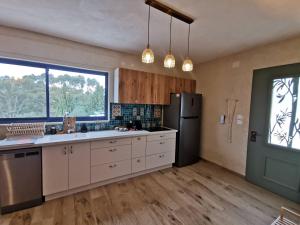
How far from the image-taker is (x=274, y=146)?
8.46ft

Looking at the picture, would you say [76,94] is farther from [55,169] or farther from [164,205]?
[164,205]

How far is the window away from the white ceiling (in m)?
0.62

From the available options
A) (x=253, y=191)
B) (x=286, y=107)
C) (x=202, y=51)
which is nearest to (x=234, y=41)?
(x=202, y=51)

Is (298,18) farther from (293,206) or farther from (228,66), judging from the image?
(293,206)

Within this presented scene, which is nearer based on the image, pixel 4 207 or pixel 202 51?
pixel 4 207

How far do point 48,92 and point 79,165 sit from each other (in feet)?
4.76

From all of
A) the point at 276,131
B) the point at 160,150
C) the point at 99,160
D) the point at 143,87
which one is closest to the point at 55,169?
the point at 99,160

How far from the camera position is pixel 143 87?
3.30m

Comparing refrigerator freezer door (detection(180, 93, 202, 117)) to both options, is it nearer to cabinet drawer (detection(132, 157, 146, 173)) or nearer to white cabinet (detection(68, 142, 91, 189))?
cabinet drawer (detection(132, 157, 146, 173))

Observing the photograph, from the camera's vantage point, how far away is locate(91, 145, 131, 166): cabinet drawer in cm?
252

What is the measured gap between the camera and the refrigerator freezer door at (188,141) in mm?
3484

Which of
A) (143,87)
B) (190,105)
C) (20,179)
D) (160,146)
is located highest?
(143,87)

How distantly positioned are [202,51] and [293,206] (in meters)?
3.04

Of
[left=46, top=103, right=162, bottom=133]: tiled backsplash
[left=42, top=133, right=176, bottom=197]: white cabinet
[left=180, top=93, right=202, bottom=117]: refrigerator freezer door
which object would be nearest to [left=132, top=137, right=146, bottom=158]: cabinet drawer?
[left=42, top=133, right=176, bottom=197]: white cabinet
